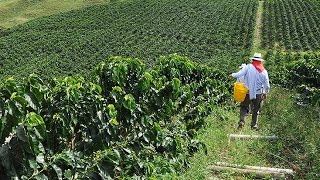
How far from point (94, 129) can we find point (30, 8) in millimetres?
63950

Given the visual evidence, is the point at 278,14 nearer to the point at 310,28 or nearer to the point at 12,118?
the point at 310,28

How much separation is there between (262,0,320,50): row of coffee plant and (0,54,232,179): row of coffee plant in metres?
34.2

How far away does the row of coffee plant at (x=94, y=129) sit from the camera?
132 inches

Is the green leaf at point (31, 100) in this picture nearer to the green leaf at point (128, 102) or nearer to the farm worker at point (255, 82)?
the green leaf at point (128, 102)

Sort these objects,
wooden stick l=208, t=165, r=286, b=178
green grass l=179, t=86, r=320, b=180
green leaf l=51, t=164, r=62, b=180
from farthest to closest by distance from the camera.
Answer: green grass l=179, t=86, r=320, b=180
wooden stick l=208, t=165, r=286, b=178
green leaf l=51, t=164, r=62, b=180

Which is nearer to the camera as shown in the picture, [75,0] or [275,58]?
[275,58]

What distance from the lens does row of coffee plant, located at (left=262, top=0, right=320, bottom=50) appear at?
39.1 metres

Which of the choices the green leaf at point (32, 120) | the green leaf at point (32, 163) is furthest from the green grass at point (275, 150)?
the green leaf at point (32, 120)

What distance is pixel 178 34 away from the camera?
45375mm

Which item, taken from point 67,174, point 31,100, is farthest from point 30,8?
point 67,174

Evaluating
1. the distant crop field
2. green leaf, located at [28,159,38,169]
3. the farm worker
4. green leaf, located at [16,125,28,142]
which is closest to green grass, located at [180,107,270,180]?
the farm worker

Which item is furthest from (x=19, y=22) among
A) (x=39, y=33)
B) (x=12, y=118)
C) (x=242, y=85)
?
A: (x=12, y=118)

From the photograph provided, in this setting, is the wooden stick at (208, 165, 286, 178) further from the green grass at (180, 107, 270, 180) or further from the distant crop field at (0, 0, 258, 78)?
the distant crop field at (0, 0, 258, 78)

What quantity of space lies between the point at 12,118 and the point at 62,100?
47.1 inches
